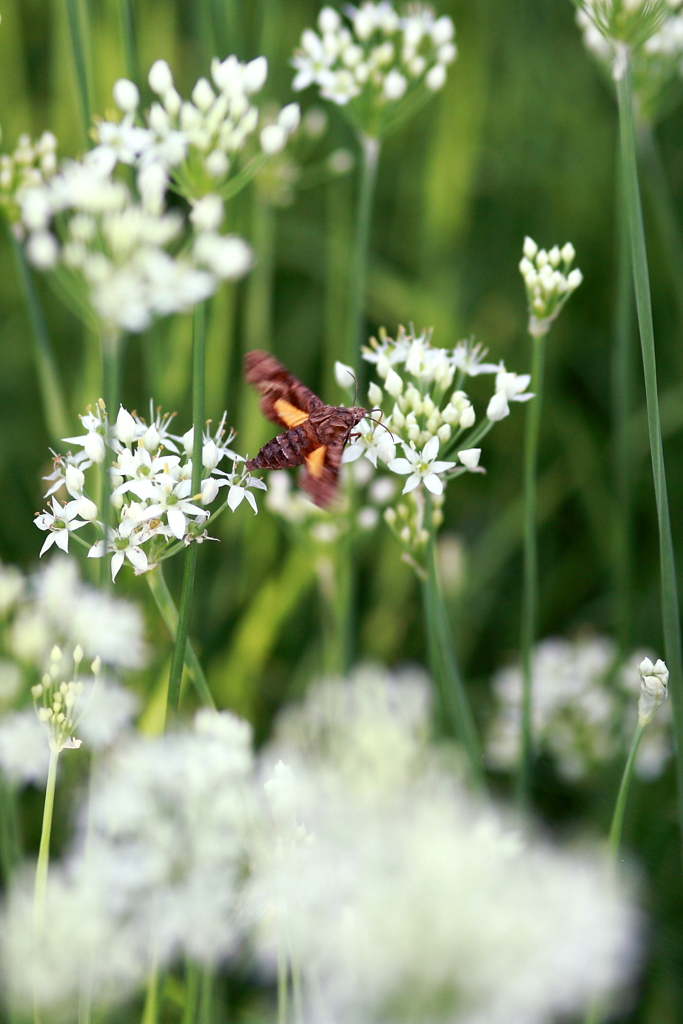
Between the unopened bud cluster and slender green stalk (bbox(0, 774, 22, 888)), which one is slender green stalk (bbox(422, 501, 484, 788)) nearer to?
the unopened bud cluster

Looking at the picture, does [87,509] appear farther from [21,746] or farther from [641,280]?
[641,280]

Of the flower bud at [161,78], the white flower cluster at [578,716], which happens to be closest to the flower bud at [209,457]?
the flower bud at [161,78]

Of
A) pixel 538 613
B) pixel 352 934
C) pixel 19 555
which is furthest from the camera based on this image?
pixel 538 613

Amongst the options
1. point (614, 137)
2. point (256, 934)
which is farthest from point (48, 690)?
point (614, 137)

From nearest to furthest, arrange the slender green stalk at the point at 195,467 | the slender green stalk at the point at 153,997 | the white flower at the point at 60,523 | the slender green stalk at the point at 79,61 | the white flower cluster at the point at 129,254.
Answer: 1. the white flower cluster at the point at 129,254
2. the slender green stalk at the point at 195,467
3. the slender green stalk at the point at 153,997
4. the white flower at the point at 60,523
5. the slender green stalk at the point at 79,61

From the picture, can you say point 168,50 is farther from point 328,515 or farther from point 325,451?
point 325,451

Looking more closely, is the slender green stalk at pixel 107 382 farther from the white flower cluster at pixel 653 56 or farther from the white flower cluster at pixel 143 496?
the white flower cluster at pixel 653 56

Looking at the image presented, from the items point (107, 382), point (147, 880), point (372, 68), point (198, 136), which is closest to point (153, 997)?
point (147, 880)

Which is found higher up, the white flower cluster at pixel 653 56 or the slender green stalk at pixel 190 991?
the white flower cluster at pixel 653 56
